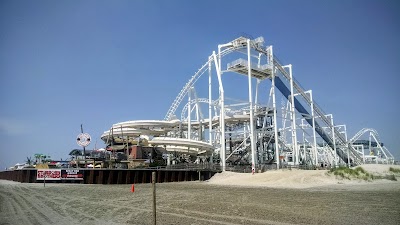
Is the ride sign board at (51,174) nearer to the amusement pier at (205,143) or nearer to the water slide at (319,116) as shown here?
the amusement pier at (205,143)

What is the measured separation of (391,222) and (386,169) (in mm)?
40301

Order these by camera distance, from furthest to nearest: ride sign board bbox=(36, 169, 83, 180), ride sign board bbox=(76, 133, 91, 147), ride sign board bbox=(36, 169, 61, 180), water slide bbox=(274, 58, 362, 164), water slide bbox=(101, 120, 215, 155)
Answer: water slide bbox=(274, 58, 362, 164)
water slide bbox=(101, 120, 215, 155)
ride sign board bbox=(36, 169, 61, 180)
ride sign board bbox=(36, 169, 83, 180)
ride sign board bbox=(76, 133, 91, 147)

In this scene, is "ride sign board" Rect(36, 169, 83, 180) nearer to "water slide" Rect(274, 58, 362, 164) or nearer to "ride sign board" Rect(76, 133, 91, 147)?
"ride sign board" Rect(76, 133, 91, 147)

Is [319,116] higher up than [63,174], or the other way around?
[319,116]

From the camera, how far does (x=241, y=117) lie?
2921 inches

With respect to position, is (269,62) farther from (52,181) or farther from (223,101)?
(52,181)

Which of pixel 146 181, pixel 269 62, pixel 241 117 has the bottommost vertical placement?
pixel 146 181

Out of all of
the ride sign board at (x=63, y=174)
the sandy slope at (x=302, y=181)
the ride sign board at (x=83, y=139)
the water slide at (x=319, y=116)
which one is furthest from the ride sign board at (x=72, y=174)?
the water slide at (x=319, y=116)

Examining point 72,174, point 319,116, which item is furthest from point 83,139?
point 319,116

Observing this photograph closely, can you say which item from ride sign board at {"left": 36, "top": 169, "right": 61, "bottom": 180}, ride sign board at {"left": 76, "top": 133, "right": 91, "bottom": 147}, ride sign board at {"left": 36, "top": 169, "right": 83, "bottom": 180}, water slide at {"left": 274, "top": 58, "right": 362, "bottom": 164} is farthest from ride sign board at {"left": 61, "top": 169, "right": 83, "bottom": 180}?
water slide at {"left": 274, "top": 58, "right": 362, "bottom": 164}

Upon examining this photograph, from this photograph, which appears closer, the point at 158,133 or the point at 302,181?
the point at 302,181

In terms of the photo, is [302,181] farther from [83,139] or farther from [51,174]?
A: [51,174]

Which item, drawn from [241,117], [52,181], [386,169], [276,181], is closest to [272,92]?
[241,117]

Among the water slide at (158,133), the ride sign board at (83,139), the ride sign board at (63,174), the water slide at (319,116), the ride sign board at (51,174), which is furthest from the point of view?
the water slide at (319,116)
